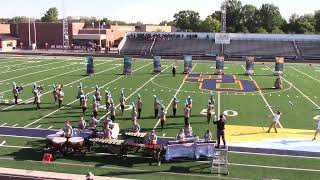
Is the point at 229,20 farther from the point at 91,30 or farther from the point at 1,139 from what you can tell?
the point at 1,139

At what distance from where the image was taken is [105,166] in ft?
46.4

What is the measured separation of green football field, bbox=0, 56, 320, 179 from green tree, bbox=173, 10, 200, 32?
70.7 metres

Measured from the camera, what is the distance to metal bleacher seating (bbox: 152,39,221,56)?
2601 inches

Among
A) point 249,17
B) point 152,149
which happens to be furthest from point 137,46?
point 152,149

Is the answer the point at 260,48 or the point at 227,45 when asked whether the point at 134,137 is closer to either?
the point at 260,48

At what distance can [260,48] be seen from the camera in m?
65.8

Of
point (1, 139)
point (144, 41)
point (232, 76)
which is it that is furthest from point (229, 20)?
point (1, 139)

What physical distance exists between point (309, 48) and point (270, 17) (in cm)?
4817

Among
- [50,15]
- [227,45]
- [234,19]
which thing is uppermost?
[50,15]

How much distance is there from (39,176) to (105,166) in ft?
7.69

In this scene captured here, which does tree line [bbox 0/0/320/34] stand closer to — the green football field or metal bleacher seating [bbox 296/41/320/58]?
metal bleacher seating [bbox 296/41/320/58]

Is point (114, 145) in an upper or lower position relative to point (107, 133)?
lower

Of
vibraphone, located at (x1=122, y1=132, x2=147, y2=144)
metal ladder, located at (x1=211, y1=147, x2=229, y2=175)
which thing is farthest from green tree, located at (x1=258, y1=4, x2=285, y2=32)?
metal ladder, located at (x1=211, y1=147, x2=229, y2=175)

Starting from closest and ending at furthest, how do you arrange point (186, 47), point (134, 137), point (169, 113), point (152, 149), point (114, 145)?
point (152, 149), point (114, 145), point (134, 137), point (169, 113), point (186, 47)
